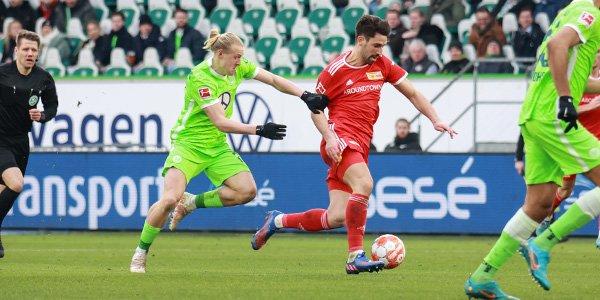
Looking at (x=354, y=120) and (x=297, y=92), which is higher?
(x=297, y=92)

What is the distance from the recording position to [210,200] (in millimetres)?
12312

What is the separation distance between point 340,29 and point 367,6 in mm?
745

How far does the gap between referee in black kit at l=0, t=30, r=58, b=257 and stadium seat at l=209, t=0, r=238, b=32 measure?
9943 millimetres

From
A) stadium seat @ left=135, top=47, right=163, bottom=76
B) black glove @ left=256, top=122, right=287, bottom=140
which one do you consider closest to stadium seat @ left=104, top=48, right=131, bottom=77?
stadium seat @ left=135, top=47, right=163, bottom=76

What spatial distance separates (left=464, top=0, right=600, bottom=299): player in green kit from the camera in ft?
26.6

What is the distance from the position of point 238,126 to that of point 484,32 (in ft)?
32.9

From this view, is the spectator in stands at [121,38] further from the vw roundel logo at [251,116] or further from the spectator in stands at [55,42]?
the vw roundel logo at [251,116]

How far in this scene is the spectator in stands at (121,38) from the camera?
21.8m

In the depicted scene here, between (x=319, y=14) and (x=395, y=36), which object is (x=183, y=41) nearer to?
(x=319, y=14)

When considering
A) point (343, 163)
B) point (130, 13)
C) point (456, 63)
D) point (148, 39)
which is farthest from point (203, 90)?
point (130, 13)

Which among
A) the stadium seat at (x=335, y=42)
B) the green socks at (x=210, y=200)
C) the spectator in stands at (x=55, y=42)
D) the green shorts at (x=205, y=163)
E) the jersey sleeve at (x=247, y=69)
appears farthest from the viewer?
the spectator in stands at (x=55, y=42)

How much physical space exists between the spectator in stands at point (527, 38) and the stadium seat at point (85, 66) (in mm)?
6924

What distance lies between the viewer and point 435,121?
10516 mm

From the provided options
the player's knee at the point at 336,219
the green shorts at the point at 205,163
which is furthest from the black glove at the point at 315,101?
the green shorts at the point at 205,163
